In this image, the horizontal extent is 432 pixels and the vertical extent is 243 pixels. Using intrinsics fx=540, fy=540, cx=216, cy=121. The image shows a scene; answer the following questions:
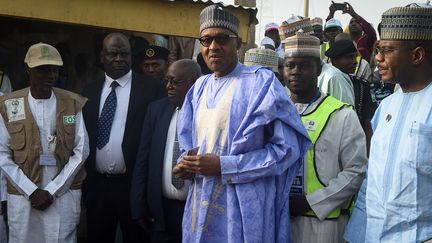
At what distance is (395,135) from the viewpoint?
281 cm

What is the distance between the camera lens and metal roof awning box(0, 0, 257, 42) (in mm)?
5340

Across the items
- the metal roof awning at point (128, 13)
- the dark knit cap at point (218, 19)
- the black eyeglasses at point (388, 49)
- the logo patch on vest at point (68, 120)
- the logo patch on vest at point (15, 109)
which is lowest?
the logo patch on vest at point (68, 120)

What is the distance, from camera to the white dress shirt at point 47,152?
4371 mm

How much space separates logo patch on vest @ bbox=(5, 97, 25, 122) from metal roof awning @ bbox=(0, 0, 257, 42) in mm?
1116

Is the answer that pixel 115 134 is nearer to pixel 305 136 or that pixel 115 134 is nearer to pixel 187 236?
pixel 187 236

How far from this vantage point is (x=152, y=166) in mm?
4332

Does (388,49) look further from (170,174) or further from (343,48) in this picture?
(343,48)

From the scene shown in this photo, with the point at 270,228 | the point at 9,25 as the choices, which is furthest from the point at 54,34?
the point at 270,228

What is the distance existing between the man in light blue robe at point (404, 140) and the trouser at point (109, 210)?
92.7 inches

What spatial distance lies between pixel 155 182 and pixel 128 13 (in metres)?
2.30

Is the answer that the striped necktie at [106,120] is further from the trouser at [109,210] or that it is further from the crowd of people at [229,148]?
the trouser at [109,210]

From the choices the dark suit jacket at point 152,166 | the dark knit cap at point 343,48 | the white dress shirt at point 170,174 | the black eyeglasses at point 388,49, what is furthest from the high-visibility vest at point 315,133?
the dark knit cap at point 343,48

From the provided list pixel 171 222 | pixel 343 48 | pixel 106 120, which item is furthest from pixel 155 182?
pixel 343 48

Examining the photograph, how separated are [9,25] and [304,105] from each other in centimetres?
494
